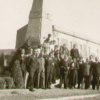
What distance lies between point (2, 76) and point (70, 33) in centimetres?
2799

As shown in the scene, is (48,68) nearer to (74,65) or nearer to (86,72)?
(74,65)

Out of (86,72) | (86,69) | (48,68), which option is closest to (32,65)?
(48,68)

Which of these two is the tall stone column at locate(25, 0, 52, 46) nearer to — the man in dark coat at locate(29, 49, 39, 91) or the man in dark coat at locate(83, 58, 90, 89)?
the man in dark coat at locate(83, 58, 90, 89)

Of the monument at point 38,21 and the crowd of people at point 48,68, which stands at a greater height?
the monument at point 38,21

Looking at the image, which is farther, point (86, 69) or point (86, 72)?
point (86, 72)

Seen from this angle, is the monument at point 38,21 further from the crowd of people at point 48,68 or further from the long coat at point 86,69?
the long coat at point 86,69

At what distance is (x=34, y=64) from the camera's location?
12617mm

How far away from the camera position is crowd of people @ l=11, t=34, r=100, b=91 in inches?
501

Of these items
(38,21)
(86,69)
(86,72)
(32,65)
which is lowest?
(86,72)

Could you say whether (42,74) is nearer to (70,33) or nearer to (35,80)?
(35,80)

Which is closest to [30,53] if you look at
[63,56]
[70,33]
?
[63,56]

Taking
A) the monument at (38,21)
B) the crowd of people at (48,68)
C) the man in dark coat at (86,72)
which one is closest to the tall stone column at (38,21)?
the monument at (38,21)

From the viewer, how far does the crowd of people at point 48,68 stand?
41.7 ft

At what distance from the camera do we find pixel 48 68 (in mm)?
13867
